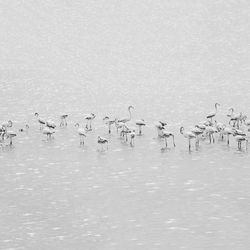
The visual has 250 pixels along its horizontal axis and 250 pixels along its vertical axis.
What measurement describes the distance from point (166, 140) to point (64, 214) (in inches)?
374

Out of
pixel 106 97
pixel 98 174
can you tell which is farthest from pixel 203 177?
pixel 106 97

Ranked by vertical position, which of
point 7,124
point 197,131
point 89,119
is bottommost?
point 197,131

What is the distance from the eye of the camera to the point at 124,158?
2984 cm

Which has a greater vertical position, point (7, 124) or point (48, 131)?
point (7, 124)

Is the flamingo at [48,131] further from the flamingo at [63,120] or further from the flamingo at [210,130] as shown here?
the flamingo at [210,130]

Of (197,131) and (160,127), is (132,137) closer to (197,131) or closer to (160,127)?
(160,127)

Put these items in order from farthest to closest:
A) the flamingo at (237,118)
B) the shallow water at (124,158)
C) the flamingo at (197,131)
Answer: the flamingo at (237,118) < the flamingo at (197,131) < the shallow water at (124,158)

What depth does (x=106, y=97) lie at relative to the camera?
4394cm

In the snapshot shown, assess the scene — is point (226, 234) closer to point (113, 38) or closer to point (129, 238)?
point (129, 238)

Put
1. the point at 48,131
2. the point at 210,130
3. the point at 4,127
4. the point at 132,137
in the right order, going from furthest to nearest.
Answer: the point at 4,127 → the point at 48,131 → the point at 132,137 → the point at 210,130

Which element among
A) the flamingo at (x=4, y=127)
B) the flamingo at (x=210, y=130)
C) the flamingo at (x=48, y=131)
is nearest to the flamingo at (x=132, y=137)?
the flamingo at (x=210, y=130)

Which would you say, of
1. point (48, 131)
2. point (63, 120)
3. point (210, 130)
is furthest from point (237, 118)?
point (63, 120)

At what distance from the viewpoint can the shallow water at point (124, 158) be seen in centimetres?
2191

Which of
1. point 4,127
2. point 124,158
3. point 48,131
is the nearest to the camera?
point 124,158
